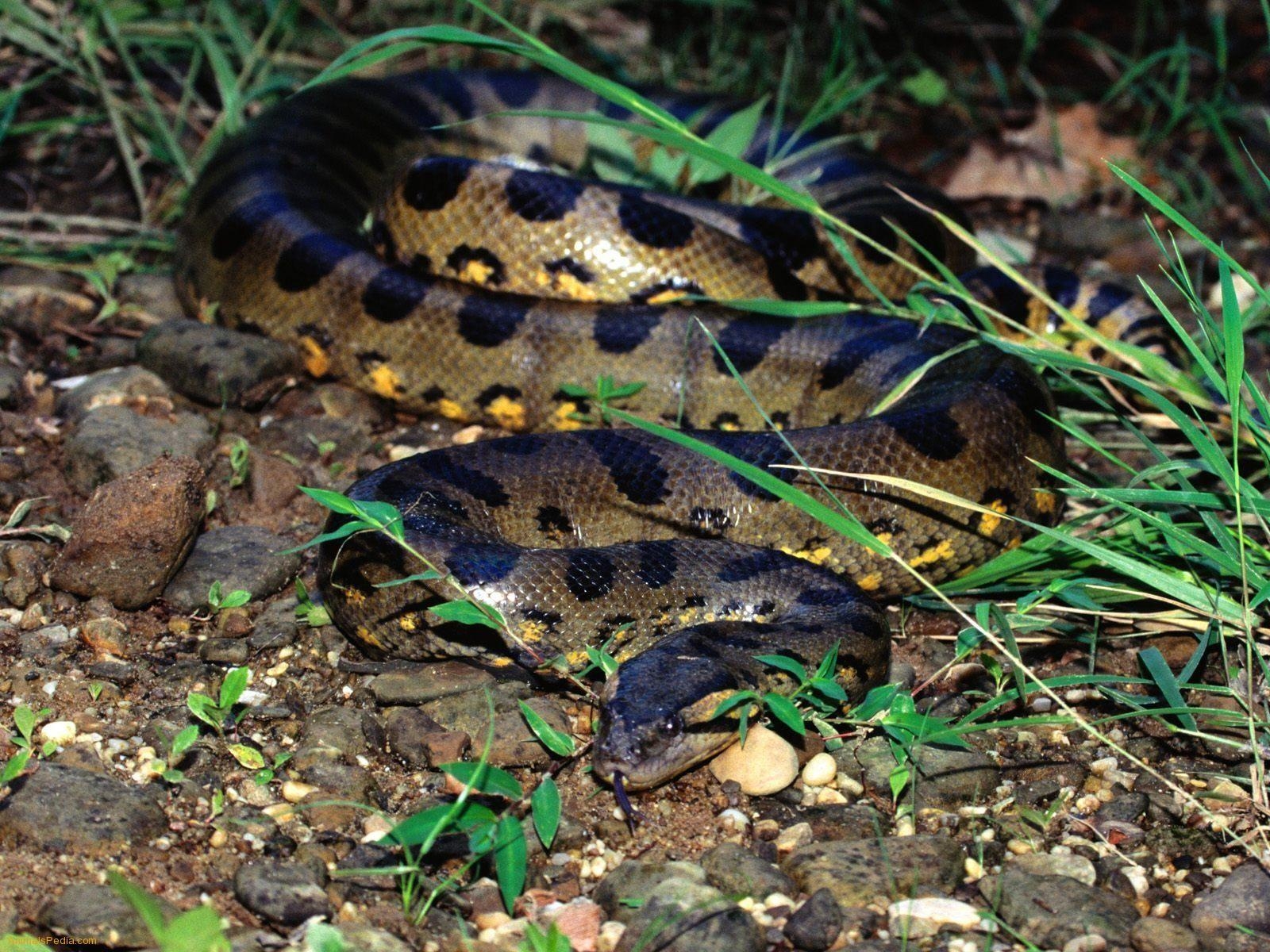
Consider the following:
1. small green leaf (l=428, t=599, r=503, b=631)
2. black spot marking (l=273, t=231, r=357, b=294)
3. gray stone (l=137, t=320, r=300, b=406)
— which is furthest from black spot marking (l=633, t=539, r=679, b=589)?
black spot marking (l=273, t=231, r=357, b=294)

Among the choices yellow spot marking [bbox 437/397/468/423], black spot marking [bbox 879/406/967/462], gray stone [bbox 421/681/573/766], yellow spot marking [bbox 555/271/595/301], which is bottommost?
yellow spot marking [bbox 437/397/468/423]

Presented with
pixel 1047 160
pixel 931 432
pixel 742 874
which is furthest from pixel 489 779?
pixel 1047 160

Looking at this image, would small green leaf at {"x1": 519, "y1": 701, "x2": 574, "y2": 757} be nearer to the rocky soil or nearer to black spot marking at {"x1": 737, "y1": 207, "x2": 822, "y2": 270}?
the rocky soil

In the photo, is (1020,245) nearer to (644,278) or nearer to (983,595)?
(644,278)

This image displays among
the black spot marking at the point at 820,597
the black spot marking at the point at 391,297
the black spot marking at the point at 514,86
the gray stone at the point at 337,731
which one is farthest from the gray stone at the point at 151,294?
the black spot marking at the point at 820,597

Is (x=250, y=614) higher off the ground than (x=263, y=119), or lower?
lower

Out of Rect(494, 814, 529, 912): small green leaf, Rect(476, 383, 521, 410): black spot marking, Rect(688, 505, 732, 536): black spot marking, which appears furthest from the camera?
Rect(476, 383, 521, 410): black spot marking

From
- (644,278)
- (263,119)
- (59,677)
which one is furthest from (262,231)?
(59,677)
